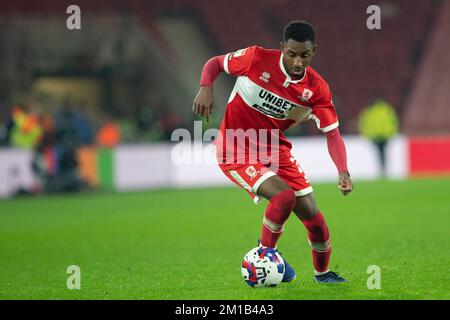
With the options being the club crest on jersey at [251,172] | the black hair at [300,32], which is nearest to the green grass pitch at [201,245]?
the club crest on jersey at [251,172]

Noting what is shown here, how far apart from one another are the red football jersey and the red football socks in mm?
559

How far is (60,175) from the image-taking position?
65.0ft

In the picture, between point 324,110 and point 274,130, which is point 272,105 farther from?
point 324,110

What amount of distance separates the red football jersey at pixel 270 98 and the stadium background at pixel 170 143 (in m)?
1.28

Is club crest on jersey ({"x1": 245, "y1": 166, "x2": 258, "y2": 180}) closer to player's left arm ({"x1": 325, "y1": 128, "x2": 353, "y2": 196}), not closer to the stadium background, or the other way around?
player's left arm ({"x1": 325, "y1": 128, "x2": 353, "y2": 196})

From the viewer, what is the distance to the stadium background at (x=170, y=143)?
9.64 metres

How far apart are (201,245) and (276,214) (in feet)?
12.1

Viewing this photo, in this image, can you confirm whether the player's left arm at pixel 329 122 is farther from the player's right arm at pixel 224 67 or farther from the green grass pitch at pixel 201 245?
the green grass pitch at pixel 201 245

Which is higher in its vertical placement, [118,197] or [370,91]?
[370,91]

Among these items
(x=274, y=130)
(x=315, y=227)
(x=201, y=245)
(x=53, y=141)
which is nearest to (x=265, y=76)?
(x=274, y=130)

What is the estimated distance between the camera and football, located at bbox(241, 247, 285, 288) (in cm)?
706

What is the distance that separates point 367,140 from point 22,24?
1055 centimetres

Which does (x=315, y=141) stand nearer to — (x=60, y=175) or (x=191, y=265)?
(x=60, y=175)
